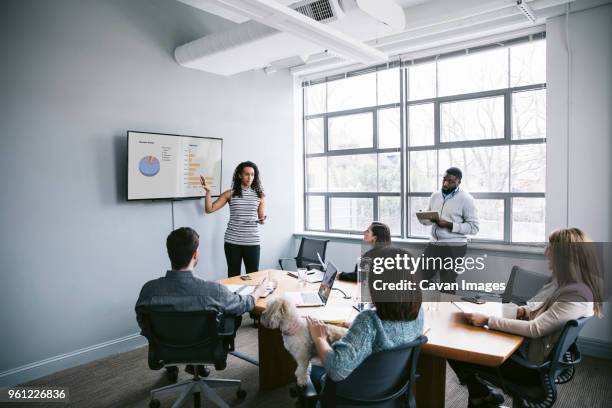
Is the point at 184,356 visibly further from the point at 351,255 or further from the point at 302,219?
the point at 302,219

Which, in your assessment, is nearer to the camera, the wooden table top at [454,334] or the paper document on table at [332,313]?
the wooden table top at [454,334]

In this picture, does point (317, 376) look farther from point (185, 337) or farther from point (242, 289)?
point (242, 289)

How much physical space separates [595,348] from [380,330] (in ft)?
9.61

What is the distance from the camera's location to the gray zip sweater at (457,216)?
12.4ft

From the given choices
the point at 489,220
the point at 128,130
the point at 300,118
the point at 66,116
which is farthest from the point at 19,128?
the point at 489,220

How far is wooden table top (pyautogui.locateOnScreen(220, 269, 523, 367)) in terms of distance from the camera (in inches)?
70.6

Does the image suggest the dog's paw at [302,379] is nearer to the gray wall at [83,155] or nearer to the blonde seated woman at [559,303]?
the blonde seated woman at [559,303]

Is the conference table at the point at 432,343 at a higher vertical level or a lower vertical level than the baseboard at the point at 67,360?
higher

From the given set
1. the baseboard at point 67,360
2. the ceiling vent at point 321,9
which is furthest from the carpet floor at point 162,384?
the ceiling vent at point 321,9

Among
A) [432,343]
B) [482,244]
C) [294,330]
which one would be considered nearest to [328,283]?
[294,330]

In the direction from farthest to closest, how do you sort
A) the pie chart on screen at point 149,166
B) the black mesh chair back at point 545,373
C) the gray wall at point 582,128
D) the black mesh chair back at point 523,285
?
1. the pie chart on screen at point 149,166
2. the gray wall at point 582,128
3. the black mesh chair back at point 523,285
4. the black mesh chair back at point 545,373

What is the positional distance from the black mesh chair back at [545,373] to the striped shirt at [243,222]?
8.49 ft

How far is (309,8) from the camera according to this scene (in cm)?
304

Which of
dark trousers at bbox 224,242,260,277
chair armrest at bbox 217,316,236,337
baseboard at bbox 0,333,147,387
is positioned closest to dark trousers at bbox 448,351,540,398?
chair armrest at bbox 217,316,236,337
